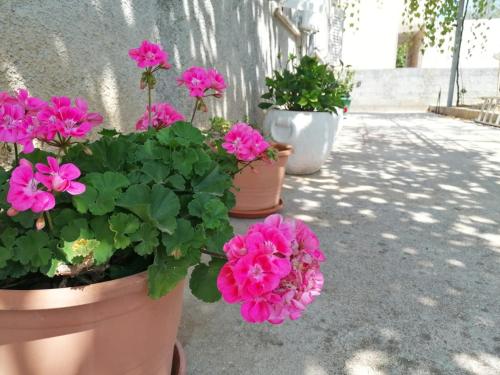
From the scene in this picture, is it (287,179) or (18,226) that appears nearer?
(18,226)

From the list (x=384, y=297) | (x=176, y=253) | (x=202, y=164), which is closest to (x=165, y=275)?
(x=176, y=253)

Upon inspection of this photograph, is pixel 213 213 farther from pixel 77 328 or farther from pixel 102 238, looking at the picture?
pixel 77 328

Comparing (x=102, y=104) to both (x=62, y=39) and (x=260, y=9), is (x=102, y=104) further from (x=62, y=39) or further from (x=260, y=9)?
(x=260, y=9)

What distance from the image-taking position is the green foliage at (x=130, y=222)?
3.08 feet

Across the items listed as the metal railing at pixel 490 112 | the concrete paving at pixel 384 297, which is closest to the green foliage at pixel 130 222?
the concrete paving at pixel 384 297

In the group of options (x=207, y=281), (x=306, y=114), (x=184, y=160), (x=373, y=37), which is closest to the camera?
(x=207, y=281)

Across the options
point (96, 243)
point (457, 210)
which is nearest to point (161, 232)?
point (96, 243)

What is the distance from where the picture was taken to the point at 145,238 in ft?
3.21

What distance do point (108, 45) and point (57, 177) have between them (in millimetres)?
1344

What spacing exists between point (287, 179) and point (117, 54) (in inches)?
91.4

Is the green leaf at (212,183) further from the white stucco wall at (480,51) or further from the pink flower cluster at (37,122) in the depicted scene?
the white stucco wall at (480,51)

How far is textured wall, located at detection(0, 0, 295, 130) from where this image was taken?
1.51 metres

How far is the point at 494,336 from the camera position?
1.64 m

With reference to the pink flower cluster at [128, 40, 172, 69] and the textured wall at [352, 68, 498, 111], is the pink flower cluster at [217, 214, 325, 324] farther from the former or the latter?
the textured wall at [352, 68, 498, 111]
